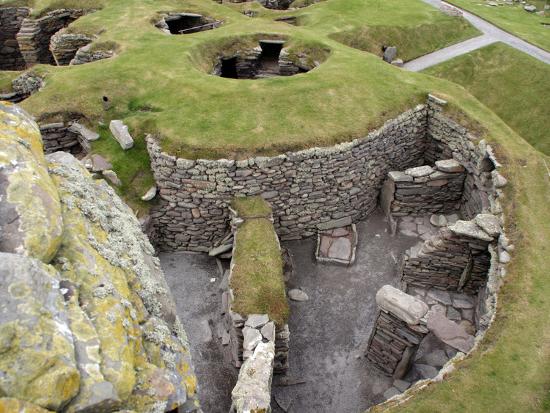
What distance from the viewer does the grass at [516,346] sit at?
8.02m

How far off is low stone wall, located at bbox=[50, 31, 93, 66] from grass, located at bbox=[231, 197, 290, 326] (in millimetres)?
14717

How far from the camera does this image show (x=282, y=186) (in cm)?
1375

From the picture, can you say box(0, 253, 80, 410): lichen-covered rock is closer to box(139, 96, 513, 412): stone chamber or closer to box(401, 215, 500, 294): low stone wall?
box(139, 96, 513, 412): stone chamber

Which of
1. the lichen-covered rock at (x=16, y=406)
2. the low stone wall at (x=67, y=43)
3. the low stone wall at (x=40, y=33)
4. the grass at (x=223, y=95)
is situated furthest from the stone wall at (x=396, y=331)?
the low stone wall at (x=40, y=33)

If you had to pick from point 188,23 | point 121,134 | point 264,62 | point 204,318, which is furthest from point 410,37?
point 204,318

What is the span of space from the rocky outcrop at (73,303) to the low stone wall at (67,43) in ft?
59.1

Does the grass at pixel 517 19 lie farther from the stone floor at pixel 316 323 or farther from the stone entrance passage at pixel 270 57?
the stone floor at pixel 316 323

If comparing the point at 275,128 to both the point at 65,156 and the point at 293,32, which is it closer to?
the point at 65,156

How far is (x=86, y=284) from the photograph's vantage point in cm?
466

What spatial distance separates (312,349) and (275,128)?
716 cm

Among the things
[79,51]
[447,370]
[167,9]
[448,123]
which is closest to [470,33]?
[448,123]

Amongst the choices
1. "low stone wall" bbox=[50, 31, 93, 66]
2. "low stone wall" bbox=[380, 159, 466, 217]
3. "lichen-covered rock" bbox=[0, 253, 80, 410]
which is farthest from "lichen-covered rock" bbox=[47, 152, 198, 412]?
"low stone wall" bbox=[50, 31, 93, 66]

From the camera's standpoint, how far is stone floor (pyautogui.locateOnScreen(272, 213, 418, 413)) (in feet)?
36.2

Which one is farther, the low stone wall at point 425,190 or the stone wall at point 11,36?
the stone wall at point 11,36
